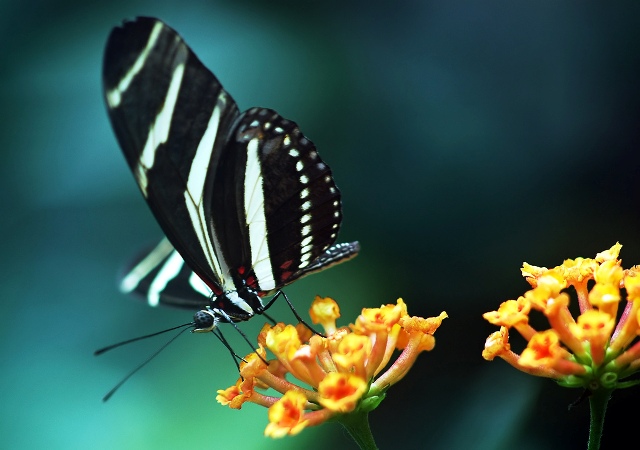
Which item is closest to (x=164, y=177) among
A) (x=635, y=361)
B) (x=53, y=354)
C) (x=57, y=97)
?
(x=635, y=361)

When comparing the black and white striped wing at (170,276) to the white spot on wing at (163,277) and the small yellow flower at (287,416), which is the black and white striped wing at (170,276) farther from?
the small yellow flower at (287,416)

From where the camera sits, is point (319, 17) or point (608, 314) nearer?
point (608, 314)

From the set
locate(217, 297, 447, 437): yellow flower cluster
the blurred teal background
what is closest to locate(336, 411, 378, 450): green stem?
locate(217, 297, 447, 437): yellow flower cluster

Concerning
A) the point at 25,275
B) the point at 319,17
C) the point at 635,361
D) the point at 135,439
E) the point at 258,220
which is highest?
the point at 319,17

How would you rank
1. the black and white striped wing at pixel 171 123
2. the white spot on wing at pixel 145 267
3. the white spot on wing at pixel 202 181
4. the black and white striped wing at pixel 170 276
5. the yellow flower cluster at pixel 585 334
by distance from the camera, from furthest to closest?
the white spot on wing at pixel 145 267 → the black and white striped wing at pixel 170 276 → the white spot on wing at pixel 202 181 → the black and white striped wing at pixel 171 123 → the yellow flower cluster at pixel 585 334

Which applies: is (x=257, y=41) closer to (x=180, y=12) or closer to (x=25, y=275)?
(x=180, y=12)

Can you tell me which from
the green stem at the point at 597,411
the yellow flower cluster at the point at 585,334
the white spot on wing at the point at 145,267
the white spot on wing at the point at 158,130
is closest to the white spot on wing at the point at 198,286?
the white spot on wing at the point at 145,267
